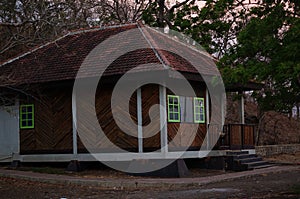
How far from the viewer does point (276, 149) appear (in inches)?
1253

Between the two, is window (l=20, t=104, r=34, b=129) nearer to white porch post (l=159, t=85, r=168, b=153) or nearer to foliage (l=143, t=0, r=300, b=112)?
white porch post (l=159, t=85, r=168, b=153)

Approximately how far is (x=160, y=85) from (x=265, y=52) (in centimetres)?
667

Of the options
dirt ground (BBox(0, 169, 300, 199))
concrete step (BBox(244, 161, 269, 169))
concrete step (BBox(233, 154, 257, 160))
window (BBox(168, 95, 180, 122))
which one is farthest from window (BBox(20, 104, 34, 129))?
concrete step (BBox(244, 161, 269, 169))

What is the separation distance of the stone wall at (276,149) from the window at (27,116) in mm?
13369

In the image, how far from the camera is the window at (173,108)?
65.6 ft

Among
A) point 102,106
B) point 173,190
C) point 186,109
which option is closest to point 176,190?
point 173,190

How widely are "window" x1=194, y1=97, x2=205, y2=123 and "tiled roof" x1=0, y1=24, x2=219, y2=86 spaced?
4.34 ft

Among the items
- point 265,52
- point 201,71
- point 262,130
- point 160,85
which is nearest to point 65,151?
point 160,85

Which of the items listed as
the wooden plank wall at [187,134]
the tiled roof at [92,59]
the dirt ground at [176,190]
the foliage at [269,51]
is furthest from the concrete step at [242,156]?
the foliage at [269,51]

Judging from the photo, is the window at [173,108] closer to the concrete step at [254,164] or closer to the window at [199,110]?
the window at [199,110]

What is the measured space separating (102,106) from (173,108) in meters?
2.72

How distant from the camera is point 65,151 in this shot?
69.5 feet

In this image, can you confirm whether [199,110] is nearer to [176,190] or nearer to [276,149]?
[176,190]

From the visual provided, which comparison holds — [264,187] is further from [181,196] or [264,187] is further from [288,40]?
[288,40]
